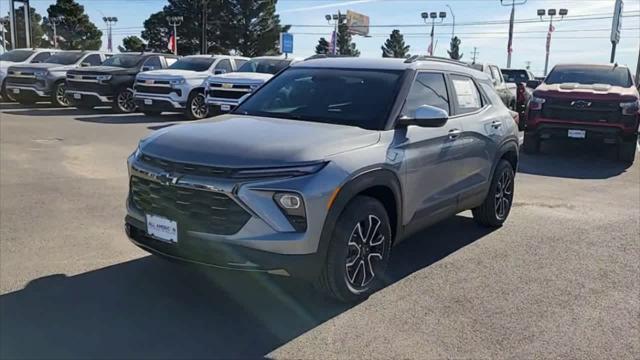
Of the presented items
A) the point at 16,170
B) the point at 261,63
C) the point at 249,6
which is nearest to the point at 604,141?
the point at 261,63

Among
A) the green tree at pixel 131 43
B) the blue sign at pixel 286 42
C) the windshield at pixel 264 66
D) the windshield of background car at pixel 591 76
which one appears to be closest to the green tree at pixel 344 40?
the green tree at pixel 131 43

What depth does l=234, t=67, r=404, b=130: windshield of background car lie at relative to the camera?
4.80m

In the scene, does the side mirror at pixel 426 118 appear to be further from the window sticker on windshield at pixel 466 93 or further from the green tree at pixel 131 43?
the green tree at pixel 131 43

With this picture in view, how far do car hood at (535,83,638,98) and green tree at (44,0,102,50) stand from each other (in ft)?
161

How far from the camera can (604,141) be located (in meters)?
11.6

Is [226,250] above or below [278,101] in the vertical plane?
below

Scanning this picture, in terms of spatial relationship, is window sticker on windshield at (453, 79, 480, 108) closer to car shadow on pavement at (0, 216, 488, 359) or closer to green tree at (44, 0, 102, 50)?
car shadow on pavement at (0, 216, 488, 359)

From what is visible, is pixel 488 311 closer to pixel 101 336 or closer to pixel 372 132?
pixel 372 132

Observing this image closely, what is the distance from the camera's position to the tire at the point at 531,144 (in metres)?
12.4

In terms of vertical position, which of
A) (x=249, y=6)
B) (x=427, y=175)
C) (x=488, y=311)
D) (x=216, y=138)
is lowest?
(x=488, y=311)

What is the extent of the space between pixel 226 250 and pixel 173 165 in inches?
27.2

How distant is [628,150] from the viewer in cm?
1165

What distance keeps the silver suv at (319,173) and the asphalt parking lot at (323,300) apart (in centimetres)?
36

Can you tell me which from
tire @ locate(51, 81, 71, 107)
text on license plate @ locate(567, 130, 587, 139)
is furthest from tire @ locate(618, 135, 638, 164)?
tire @ locate(51, 81, 71, 107)
